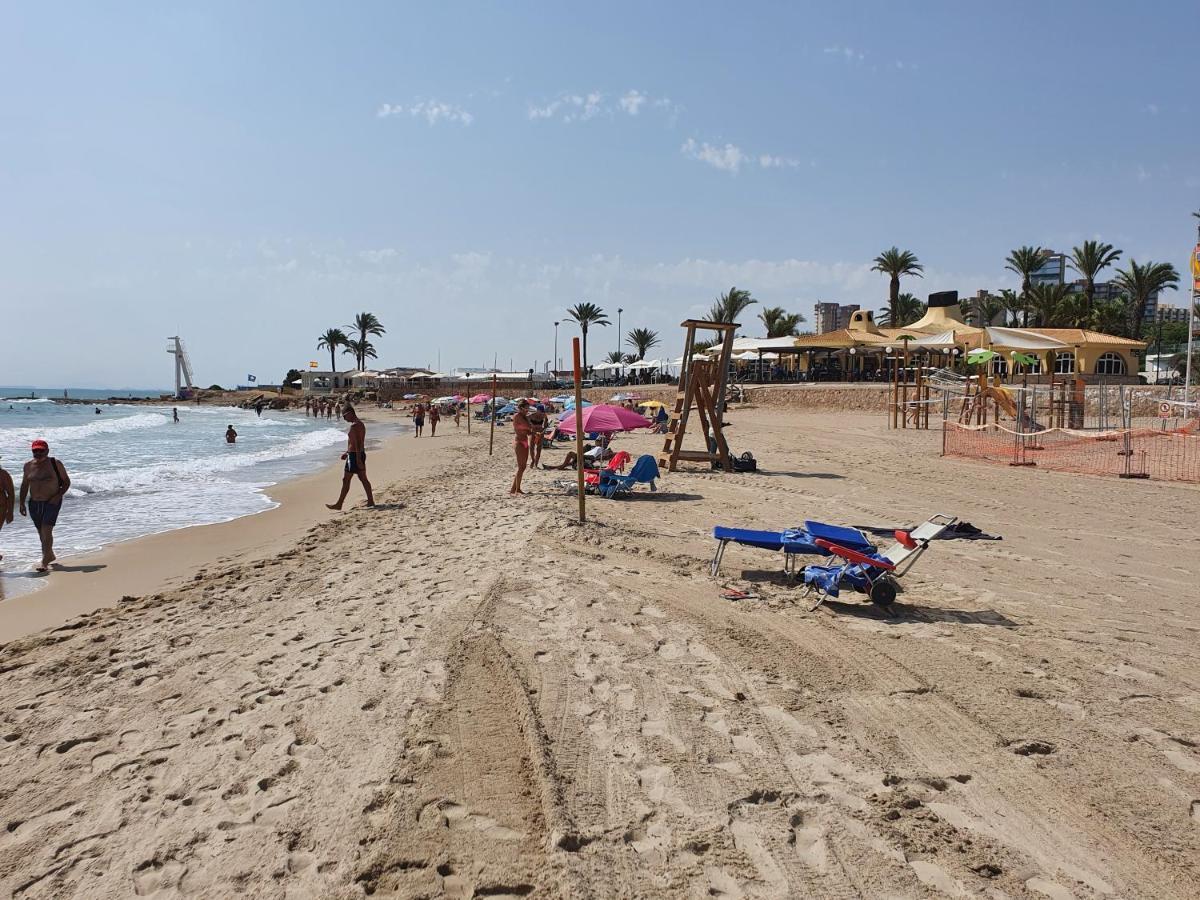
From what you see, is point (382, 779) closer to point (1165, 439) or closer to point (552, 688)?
point (552, 688)

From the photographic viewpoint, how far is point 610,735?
3.58 metres

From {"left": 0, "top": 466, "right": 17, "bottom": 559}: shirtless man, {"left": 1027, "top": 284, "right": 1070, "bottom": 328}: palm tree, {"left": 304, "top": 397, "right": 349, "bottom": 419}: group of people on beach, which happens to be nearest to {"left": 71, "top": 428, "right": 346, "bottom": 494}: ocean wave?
{"left": 0, "top": 466, "right": 17, "bottom": 559}: shirtless man

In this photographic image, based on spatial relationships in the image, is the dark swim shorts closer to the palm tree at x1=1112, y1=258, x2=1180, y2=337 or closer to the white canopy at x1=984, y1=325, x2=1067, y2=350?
the white canopy at x1=984, y1=325, x2=1067, y2=350

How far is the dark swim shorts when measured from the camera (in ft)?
26.5

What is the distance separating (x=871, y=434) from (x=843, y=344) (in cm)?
1524

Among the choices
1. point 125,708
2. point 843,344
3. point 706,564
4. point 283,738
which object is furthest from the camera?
point 843,344

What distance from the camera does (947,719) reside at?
3.73 meters

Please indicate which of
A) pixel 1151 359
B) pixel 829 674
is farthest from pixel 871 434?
pixel 1151 359

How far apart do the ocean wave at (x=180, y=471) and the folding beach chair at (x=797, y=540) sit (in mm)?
14094

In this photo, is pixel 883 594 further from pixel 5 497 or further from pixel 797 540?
pixel 5 497

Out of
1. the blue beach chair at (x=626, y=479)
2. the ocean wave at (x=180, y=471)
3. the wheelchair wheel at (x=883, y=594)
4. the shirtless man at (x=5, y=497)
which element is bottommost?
the ocean wave at (x=180, y=471)

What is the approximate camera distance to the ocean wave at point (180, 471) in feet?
53.1

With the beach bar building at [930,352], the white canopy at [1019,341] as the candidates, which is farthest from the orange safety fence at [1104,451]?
the beach bar building at [930,352]

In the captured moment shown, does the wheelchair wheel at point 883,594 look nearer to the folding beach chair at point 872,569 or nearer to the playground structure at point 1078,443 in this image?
the folding beach chair at point 872,569
